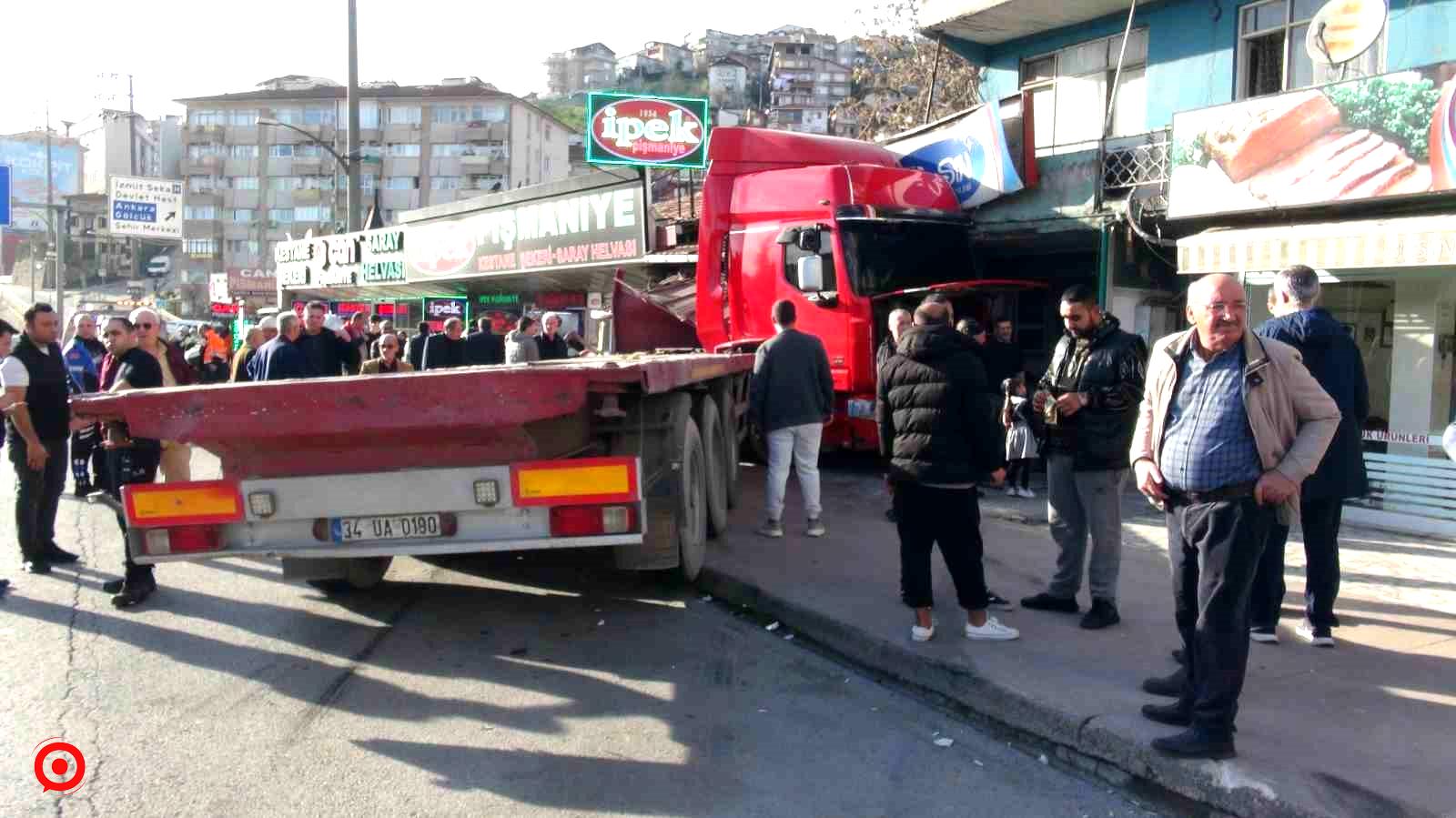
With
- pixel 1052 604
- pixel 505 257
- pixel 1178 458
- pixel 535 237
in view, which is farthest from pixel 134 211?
pixel 1178 458

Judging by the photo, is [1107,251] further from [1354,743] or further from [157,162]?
[157,162]

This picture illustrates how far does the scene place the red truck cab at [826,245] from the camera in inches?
424

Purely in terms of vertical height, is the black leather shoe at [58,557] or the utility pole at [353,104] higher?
the utility pole at [353,104]

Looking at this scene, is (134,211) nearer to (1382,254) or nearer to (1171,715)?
(1382,254)

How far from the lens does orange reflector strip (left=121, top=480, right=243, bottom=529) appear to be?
211 inches

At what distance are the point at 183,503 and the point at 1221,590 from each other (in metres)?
4.68

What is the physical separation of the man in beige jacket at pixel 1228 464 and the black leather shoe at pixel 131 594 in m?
5.77

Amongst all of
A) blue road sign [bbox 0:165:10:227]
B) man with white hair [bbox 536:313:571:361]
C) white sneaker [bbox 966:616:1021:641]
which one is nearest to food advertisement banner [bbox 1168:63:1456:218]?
white sneaker [bbox 966:616:1021:641]

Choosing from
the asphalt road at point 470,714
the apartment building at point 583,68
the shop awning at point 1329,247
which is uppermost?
the apartment building at point 583,68

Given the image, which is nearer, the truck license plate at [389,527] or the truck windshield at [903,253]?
the truck license plate at [389,527]

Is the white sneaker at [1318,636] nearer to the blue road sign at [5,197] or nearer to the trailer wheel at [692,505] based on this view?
the trailer wheel at [692,505]

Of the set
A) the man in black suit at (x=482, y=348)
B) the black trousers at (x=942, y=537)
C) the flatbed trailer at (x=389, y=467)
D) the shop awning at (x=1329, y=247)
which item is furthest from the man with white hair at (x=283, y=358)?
the shop awning at (x=1329, y=247)

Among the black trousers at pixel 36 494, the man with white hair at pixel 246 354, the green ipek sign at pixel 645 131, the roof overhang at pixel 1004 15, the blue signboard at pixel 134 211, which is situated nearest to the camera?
the black trousers at pixel 36 494

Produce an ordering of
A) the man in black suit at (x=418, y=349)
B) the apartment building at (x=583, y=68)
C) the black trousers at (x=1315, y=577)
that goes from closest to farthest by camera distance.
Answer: the black trousers at (x=1315, y=577)
the man in black suit at (x=418, y=349)
the apartment building at (x=583, y=68)
